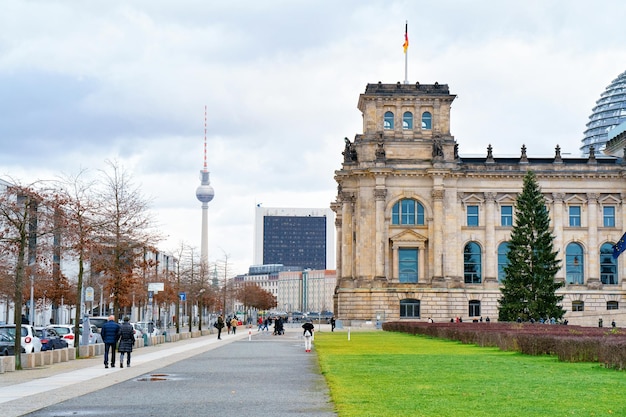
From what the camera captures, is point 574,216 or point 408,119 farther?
point 574,216

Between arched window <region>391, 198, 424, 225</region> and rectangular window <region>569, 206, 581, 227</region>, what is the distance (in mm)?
16907

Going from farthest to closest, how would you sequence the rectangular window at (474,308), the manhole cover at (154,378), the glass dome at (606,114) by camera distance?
the glass dome at (606,114)
the rectangular window at (474,308)
the manhole cover at (154,378)

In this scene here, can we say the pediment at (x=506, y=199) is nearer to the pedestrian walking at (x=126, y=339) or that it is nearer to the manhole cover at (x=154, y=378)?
the pedestrian walking at (x=126, y=339)

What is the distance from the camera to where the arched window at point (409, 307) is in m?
104

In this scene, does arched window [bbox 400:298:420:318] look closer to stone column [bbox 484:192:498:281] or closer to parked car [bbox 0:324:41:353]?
stone column [bbox 484:192:498:281]

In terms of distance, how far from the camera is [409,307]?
4114 inches

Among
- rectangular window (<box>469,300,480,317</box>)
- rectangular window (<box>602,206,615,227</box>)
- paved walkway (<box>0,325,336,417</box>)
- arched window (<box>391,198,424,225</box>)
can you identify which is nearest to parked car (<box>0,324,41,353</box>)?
paved walkway (<box>0,325,336,417</box>)

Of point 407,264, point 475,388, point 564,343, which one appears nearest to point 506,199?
point 407,264

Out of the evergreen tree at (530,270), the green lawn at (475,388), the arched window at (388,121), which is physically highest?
the arched window at (388,121)

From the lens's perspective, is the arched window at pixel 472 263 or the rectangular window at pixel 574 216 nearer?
the arched window at pixel 472 263

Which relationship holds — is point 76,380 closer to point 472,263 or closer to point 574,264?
point 472,263

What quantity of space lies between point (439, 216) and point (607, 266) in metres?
20.2

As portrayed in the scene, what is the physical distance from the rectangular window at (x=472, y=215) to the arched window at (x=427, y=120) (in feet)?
33.1

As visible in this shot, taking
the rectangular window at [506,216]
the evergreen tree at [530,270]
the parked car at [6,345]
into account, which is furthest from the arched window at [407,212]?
the parked car at [6,345]
